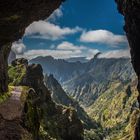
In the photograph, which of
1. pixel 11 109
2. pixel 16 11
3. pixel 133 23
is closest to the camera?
pixel 16 11

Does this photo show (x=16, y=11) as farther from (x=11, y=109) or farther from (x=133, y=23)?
(x=133, y=23)

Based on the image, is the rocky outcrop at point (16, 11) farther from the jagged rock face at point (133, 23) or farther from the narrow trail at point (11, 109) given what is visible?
the jagged rock face at point (133, 23)

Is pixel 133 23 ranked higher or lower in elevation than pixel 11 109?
higher

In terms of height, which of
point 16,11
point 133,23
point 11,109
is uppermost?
point 133,23

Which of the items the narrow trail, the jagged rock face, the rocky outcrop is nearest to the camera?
the rocky outcrop

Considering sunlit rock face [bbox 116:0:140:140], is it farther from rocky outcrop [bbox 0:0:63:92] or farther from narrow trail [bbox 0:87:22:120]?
narrow trail [bbox 0:87:22:120]

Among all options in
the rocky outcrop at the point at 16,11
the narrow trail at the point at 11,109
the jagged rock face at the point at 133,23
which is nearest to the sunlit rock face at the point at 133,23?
the jagged rock face at the point at 133,23

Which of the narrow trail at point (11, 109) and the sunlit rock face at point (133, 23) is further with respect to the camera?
the sunlit rock face at point (133, 23)

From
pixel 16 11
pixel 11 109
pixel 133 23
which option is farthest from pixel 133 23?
pixel 16 11

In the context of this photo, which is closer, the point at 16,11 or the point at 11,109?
the point at 16,11

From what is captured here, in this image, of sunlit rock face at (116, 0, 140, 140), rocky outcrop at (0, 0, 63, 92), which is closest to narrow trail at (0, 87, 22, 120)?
rocky outcrop at (0, 0, 63, 92)

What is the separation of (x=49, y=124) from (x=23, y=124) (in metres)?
126

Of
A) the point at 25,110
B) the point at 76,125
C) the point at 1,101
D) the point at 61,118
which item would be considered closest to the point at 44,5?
the point at 25,110

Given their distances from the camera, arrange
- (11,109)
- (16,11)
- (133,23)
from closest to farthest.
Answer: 1. (16,11)
2. (11,109)
3. (133,23)
